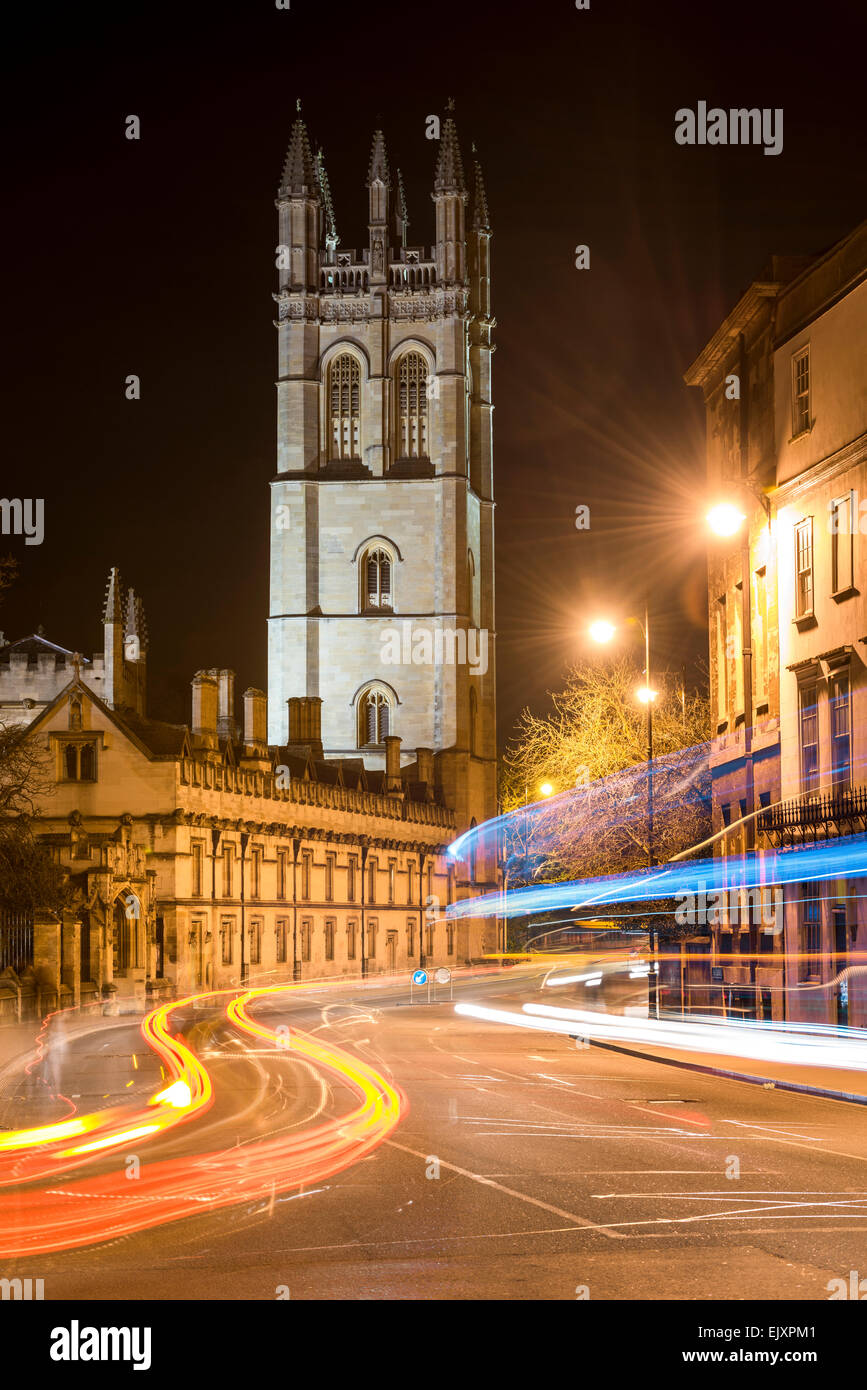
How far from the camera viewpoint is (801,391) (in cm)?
3306

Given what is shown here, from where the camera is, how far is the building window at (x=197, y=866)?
2238 inches

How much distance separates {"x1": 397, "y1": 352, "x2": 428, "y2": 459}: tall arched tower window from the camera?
324 feet

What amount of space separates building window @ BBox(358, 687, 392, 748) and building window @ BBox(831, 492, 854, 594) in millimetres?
65544

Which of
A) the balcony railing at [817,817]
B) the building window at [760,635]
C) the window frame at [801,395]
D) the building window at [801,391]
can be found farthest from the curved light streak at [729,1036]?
the building window at [801,391]

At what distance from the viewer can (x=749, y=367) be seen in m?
37.2

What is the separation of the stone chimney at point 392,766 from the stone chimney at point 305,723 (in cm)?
477

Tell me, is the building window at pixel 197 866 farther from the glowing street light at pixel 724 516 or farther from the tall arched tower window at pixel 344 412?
the tall arched tower window at pixel 344 412

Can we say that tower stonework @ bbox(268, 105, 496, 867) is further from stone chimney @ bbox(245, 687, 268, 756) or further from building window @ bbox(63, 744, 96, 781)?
building window @ bbox(63, 744, 96, 781)

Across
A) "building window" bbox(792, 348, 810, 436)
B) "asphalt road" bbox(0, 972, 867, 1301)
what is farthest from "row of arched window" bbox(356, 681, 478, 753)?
"asphalt road" bbox(0, 972, 867, 1301)

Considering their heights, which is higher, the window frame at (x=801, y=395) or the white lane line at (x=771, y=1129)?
the window frame at (x=801, y=395)

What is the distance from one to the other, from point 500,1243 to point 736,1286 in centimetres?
179

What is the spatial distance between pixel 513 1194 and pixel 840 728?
20547mm
